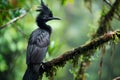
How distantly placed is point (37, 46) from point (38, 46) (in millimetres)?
12

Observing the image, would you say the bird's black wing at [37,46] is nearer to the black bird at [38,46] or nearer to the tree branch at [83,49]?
the black bird at [38,46]

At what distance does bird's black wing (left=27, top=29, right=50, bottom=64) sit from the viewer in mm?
6852

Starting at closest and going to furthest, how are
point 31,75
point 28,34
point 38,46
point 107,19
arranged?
point 31,75 → point 38,46 → point 107,19 → point 28,34

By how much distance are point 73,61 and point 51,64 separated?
0.28 metres

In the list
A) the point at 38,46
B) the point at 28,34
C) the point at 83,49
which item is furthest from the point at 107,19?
the point at 28,34

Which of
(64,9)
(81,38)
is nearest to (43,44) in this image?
(81,38)

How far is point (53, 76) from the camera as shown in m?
6.82

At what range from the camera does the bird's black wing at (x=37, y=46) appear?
6.85 m

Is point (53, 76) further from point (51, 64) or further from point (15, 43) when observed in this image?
point (15, 43)

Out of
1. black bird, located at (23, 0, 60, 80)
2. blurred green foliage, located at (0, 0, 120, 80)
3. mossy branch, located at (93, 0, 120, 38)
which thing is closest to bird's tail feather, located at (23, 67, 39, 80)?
black bird, located at (23, 0, 60, 80)

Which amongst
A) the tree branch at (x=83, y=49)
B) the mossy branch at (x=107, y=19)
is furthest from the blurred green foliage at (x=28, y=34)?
the tree branch at (x=83, y=49)

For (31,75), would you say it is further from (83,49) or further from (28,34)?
(28,34)

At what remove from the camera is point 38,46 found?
23.3 feet

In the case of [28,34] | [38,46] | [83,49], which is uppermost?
[83,49]
